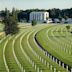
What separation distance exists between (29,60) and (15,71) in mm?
7618

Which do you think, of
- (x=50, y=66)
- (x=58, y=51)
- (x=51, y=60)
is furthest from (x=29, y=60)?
(x=58, y=51)

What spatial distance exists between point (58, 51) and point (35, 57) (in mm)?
7457

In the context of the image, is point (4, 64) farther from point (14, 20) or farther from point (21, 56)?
point (14, 20)

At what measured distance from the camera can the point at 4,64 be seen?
37.5m

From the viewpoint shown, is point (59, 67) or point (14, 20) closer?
point (59, 67)

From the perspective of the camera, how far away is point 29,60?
40.6 meters

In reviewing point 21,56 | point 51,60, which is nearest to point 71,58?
point 51,60

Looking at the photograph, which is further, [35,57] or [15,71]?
[35,57]

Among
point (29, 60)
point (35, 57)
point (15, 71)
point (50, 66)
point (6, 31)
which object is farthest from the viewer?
point (6, 31)

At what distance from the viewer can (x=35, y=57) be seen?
43.4 metres

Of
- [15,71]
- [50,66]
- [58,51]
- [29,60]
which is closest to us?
[15,71]

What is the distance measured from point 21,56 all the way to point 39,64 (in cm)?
765

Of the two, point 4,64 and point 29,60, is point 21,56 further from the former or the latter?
point 4,64

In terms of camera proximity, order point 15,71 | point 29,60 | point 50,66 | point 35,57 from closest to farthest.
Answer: point 15,71 < point 50,66 < point 29,60 < point 35,57
